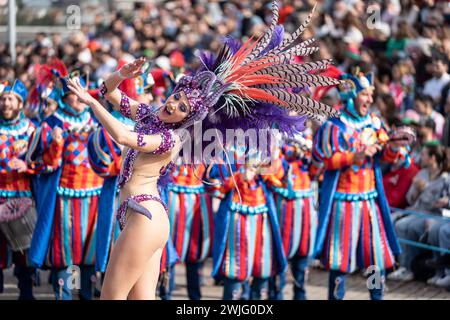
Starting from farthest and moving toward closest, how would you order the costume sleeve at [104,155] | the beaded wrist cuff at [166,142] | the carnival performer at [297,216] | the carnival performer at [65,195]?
1. the carnival performer at [297,216]
2. the carnival performer at [65,195]
3. the costume sleeve at [104,155]
4. the beaded wrist cuff at [166,142]

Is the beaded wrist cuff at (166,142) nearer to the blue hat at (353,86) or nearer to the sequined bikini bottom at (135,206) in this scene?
the sequined bikini bottom at (135,206)

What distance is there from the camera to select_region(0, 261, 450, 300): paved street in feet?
30.7

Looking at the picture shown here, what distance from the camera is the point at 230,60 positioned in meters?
6.50

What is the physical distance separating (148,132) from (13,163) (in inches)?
105

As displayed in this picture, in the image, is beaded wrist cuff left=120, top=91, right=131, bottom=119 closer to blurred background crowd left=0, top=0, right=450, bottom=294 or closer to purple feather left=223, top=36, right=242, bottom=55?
purple feather left=223, top=36, right=242, bottom=55

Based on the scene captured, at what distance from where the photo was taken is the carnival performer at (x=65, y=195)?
27.8 feet

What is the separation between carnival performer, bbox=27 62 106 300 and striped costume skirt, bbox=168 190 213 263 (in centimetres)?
78

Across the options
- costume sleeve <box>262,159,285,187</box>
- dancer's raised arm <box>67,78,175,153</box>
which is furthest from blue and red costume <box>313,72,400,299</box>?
dancer's raised arm <box>67,78,175,153</box>

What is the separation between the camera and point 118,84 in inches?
259

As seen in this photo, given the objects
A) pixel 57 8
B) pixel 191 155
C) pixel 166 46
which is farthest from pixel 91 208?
pixel 57 8

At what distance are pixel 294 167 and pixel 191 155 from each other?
8.39ft

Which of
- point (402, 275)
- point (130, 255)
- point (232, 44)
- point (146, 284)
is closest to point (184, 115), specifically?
point (232, 44)

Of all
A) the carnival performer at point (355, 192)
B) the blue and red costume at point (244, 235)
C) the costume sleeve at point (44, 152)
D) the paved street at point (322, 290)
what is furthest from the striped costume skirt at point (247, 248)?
the costume sleeve at point (44, 152)
